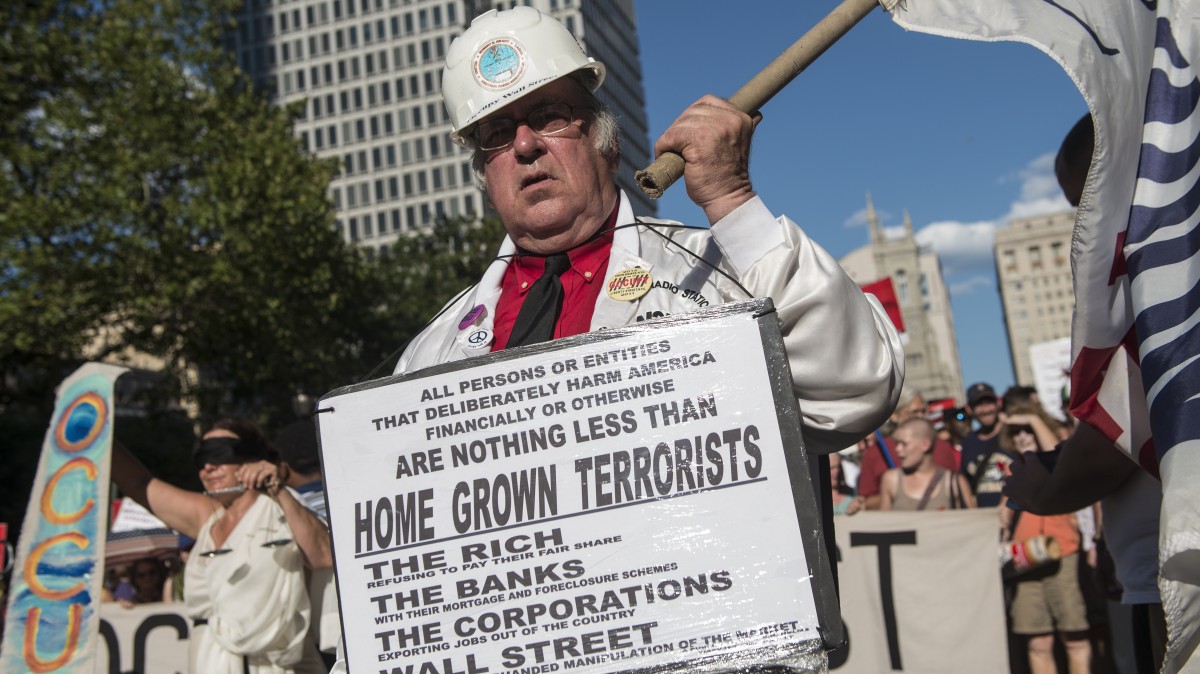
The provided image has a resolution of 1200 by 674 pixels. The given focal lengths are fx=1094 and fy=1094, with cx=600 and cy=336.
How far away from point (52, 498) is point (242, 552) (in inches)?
35.1

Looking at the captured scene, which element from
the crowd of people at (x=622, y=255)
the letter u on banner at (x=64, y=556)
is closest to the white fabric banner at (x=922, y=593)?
the crowd of people at (x=622, y=255)

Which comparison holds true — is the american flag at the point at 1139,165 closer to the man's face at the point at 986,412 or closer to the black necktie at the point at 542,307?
the black necktie at the point at 542,307

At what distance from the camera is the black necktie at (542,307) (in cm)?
236

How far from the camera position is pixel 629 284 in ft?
7.58

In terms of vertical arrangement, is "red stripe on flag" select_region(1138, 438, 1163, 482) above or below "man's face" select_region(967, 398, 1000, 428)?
below

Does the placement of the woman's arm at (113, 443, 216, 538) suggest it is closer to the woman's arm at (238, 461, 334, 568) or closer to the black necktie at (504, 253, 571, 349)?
the woman's arm at (238, 461, 334, 568)

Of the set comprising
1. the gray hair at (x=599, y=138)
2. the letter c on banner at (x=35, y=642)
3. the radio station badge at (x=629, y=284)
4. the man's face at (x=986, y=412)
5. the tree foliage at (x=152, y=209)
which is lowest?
the letter c on banner at (x=35, y=642)

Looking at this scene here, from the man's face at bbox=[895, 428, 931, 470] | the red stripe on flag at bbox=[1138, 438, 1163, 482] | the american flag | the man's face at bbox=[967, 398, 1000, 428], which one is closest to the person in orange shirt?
the man's face at bbox=[895, 428, 931, 470]

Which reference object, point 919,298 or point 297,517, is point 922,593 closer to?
point 297,517

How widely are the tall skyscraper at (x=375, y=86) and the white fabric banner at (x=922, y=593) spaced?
86.7 metres

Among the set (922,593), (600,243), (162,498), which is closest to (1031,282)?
(922,593)

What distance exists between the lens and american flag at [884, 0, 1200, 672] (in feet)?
6.33

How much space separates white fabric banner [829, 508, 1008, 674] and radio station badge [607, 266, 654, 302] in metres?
5.00

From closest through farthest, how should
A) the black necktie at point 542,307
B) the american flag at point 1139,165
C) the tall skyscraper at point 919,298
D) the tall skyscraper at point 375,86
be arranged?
the american flag at point 1139,165 < the black necktie at point 542,307 < the tall skyscraper at point 375,86 < the tall skyscraper at point 919,298
